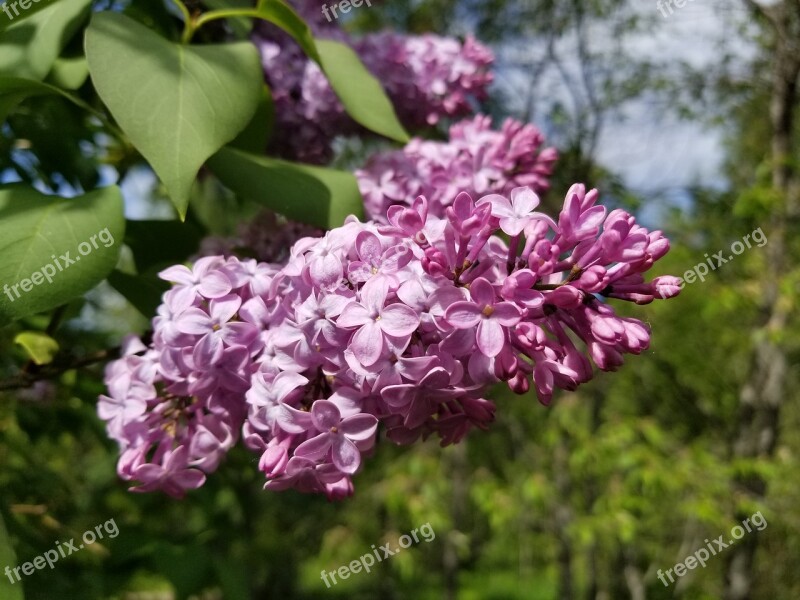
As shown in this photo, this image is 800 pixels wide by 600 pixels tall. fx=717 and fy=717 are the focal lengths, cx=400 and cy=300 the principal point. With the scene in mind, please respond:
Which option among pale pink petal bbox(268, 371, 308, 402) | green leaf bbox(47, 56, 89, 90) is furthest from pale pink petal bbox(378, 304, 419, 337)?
green leaf bbox(47, 56, 89, 90)

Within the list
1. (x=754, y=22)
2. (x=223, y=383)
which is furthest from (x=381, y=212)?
(x=754, y=22)

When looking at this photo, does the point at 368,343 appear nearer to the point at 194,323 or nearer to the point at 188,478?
the point at 194,323

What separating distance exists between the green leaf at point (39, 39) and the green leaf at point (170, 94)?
0.11m

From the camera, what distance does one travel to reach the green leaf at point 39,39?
85 cm

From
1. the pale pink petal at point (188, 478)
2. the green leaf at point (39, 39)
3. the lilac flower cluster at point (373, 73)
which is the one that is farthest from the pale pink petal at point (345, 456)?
the lilac flower cluster at point (373, 73)

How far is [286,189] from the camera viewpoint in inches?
33.7

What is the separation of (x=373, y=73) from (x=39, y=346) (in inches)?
29.8

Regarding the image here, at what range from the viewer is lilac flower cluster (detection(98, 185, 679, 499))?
62 centimetres

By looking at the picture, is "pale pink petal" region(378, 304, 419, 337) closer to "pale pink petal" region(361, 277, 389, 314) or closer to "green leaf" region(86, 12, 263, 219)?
"pale pink petal" region(361, 277, 389, 314)

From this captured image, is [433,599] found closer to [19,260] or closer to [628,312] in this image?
[628,312]

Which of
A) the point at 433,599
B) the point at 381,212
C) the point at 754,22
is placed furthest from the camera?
the point at 433,599

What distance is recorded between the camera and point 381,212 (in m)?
0.95

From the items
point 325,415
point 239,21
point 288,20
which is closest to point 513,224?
point 325,415

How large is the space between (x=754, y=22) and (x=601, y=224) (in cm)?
267
